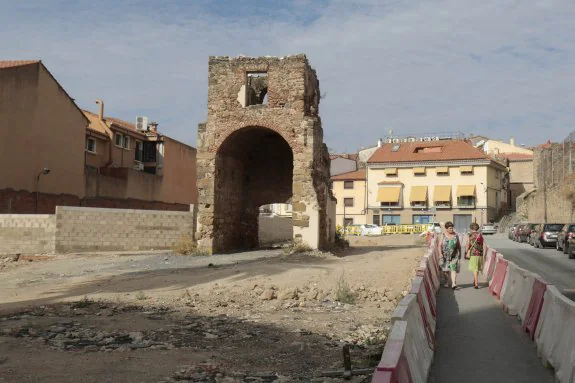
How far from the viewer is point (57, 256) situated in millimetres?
24344

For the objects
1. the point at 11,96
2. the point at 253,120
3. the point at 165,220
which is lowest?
the point at 165,220

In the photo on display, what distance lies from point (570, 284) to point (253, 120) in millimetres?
13450

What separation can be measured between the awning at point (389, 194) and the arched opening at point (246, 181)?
3635 cm

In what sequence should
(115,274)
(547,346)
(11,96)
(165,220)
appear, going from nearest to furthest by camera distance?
(547,346), (115,274), (165,220), (11,96)

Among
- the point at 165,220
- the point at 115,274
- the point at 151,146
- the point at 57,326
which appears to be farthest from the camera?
the point at 151,146

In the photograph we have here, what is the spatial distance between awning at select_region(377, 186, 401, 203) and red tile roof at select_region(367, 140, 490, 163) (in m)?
3.29

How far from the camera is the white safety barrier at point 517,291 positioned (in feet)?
30.7

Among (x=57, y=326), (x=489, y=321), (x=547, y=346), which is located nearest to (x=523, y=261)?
(x=489, y=321)

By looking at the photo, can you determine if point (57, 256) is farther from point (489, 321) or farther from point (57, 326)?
point (489, 321)

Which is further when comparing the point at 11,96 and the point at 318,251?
the point at 11,96

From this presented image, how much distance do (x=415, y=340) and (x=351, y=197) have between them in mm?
63564

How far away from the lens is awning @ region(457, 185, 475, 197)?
6209 centimetres

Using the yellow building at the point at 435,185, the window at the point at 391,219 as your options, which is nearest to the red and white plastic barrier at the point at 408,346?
the yellow building at the point at 435,185

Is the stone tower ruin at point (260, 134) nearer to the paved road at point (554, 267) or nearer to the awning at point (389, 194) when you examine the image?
the paved road at point (554, 267)
